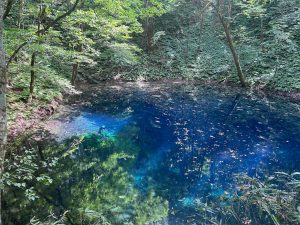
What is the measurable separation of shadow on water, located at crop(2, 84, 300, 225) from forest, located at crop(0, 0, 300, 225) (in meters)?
0.04

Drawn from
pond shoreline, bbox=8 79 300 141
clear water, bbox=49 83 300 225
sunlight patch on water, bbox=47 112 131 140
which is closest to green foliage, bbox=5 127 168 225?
clear water, bbox=49 83 300 225

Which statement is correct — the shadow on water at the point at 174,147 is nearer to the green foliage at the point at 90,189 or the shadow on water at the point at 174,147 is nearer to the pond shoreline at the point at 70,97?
the green foliage at the point at 90,189

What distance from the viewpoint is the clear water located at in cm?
752

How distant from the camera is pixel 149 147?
9.66 m

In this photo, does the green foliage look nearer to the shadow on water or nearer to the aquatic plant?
the shadow on water

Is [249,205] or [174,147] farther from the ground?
[249,205]

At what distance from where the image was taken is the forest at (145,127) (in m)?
5.89

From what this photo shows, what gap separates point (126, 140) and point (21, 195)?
434cm

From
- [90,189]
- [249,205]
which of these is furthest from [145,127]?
[249,205]

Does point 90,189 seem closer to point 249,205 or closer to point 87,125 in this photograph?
point 249,205

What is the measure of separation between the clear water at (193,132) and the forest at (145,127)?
0.17ft

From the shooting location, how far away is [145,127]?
37.6 feet

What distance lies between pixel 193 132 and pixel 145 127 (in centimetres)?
181

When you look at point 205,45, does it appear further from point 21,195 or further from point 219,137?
point 21,195
